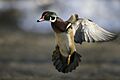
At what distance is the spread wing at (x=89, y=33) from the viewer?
335cm

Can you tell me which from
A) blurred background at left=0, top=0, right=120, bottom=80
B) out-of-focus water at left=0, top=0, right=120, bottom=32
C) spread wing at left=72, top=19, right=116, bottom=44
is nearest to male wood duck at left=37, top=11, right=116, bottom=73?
spread wing at left=72, top=19, right=116, bottom=44

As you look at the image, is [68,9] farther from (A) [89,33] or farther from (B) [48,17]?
(B) [48,17]

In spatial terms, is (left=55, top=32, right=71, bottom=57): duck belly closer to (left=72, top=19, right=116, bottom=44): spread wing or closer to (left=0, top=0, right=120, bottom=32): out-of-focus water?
(left=72, top=19, right=116, bottom=44): spread wing

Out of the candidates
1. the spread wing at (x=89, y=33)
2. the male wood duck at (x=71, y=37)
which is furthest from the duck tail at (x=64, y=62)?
the spread wing at (x=89, y=33)

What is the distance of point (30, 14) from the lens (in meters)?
14.5

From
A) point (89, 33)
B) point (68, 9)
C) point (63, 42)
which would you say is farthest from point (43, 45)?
point (63, 42)

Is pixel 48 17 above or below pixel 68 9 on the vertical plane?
above

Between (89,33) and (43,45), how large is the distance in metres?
6.38

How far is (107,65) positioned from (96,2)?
28.8 feet

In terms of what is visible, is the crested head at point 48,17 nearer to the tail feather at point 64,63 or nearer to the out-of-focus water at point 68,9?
the tail feather at point 64,63

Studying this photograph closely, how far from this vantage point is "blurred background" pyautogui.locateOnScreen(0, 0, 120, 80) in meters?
5.90

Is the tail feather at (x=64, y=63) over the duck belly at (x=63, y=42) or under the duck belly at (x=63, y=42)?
under

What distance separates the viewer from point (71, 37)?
10.9ft

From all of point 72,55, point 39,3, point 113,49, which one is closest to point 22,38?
point 113,49
